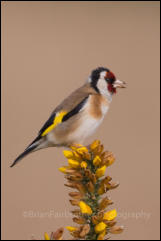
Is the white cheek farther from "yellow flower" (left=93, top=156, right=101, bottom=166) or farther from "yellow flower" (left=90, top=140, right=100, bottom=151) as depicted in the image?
"yellow flower" (left=93, top=156, right=101, bottom=166)

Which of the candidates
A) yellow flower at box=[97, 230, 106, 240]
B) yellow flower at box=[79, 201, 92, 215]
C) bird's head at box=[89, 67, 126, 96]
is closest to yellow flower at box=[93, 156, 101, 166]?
yellow flower at box=[79, 201, 92, 215]

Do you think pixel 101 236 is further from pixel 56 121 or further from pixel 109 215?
pixel 56 121

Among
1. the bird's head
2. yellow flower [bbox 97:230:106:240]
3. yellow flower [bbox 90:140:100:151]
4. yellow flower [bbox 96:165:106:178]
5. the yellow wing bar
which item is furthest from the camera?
the bird's head

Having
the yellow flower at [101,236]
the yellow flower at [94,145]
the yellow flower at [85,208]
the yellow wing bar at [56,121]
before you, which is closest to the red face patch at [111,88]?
the yellow wing bar at [56,121]

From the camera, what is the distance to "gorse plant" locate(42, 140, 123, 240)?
1539 mm

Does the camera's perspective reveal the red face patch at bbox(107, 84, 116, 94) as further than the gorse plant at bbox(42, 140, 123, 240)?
Yes

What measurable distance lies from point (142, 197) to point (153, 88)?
288 centimetres

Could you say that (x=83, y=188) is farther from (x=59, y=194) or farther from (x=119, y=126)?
(x=119, y=126)

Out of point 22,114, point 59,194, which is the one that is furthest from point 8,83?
point 59,194

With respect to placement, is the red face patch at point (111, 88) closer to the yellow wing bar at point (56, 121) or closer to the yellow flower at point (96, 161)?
the yellow wing bar at point (56, 121)

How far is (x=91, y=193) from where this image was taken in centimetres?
170

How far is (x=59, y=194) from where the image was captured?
18.8ft

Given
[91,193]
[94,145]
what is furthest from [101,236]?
[94,145]

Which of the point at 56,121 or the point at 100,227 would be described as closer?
the point at 100,227
